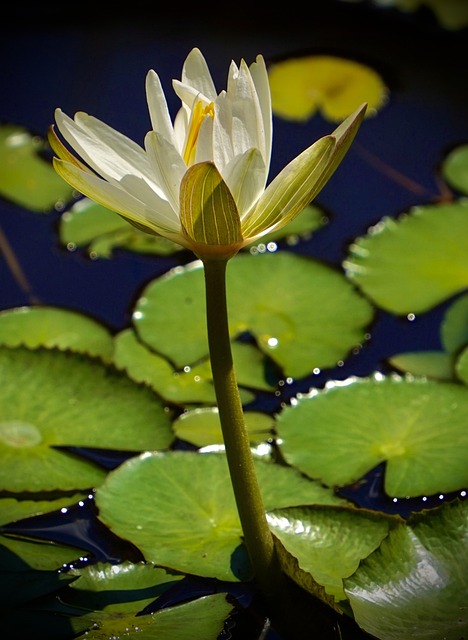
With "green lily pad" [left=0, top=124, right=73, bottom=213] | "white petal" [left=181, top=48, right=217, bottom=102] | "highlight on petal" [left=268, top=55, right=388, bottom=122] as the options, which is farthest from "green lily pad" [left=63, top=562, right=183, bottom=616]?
"highlight on petal" [left=268, top=55, right=388, bottom=122]

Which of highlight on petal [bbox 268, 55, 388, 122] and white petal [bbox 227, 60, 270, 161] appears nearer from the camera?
white petal [bbox 227, 60, 270, 161]

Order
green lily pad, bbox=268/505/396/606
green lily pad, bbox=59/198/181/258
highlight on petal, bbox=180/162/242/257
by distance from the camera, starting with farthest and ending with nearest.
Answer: green lily pad, bbox=59/198/181/258
green lily pad, bbox=268/505/396/606
highlight on petal, bbox=180/162/242/257

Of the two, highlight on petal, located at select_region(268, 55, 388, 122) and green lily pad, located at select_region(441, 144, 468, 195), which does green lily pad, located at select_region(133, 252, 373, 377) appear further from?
highlight on petal, located at select_region(268, 55, 388, 122)

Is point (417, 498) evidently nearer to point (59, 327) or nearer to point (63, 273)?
point (59, 327)

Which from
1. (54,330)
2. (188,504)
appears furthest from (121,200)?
(54,330)

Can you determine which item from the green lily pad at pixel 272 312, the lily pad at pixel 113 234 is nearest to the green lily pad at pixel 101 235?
the lily pad at pixel 113 234

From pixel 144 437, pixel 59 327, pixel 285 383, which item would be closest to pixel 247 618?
pixel 144 437
